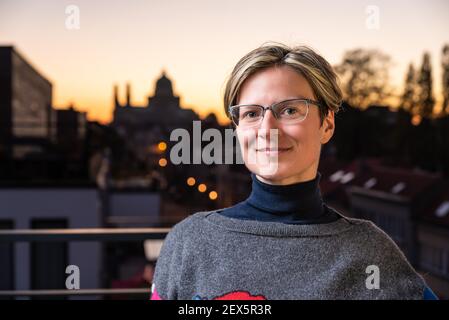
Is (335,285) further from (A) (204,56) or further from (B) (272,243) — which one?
(A) (204,56)

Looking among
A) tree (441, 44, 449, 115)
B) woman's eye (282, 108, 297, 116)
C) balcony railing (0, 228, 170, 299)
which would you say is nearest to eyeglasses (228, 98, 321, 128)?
woman's eye (282, 108, 297, 116)

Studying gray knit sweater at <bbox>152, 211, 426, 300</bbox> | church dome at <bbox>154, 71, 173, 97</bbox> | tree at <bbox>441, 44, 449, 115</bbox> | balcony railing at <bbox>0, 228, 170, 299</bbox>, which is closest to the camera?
gray knit sweater at <bbox>152, 211, 426, 300</bbox>

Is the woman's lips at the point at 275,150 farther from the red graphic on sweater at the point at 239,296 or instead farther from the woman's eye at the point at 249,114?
the red graphic on sweater at the point at 239,296

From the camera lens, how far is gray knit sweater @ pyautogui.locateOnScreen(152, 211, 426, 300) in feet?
2.47

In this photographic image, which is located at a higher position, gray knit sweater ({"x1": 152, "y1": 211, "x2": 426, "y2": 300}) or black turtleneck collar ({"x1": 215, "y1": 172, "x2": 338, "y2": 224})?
black turtleneck collar ({"x1": 215, "y1": 172, "x2": 338, "y2": 224})

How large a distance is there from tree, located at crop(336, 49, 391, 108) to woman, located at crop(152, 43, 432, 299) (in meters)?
3.15

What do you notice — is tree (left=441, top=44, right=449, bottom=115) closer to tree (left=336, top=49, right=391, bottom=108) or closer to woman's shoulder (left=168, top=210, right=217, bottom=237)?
tree (left=336, top=49, right=391, bottom=108)

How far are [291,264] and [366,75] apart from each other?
432 cm

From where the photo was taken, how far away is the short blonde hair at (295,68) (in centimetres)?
75

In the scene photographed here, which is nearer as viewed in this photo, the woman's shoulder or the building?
the woman's shoulder

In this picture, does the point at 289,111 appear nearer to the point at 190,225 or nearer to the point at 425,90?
the point at 190,225

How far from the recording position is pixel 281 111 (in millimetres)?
763

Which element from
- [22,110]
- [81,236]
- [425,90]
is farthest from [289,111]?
[22,110]
